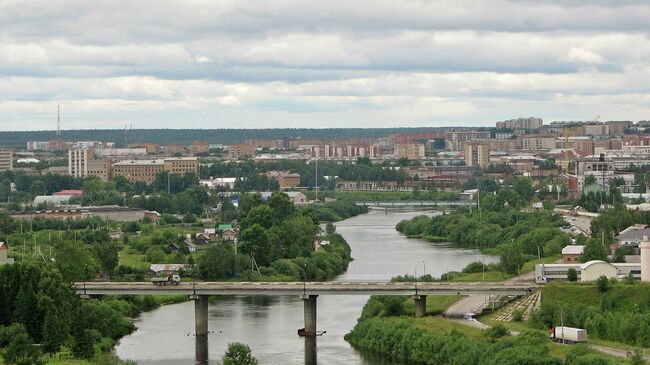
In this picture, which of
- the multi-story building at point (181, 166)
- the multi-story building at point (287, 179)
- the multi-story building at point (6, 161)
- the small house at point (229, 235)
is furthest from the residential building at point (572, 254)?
the multi-story building at point (6, 161)

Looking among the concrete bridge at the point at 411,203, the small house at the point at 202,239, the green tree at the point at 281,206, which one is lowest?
the concrete bridge at the point at 411,203

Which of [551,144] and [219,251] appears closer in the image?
[219,251]

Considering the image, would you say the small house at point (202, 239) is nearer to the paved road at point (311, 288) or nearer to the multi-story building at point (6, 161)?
the paved road at point (311, 288)

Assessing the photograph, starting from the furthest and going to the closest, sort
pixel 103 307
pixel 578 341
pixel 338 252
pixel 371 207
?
pixel 371 207 → pixel 338 252 → pixel 103 307 → pixel 578 341

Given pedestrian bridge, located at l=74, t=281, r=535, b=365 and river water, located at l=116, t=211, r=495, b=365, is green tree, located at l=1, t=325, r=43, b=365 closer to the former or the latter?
river water, located at l=116, t=211, r=495, b=365

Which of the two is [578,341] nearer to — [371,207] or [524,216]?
[524,216]

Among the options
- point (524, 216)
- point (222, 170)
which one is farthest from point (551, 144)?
point (524, 216)

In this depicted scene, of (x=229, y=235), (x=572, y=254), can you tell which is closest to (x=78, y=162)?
(x=229, y=235)

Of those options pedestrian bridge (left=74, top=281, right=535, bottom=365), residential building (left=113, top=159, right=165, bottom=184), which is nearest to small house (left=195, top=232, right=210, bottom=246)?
pedestrian bridge (left=74, top=281, right=535, bottom=365)
